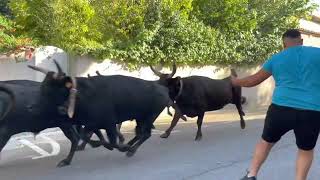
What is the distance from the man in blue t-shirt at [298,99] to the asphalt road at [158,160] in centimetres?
Result: 143

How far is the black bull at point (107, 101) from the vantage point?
25.6 ft

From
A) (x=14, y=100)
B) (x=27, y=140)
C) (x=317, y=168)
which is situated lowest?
(x=27, y=140)

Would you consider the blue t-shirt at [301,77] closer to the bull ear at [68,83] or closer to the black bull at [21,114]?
the bull ear at [68,83]

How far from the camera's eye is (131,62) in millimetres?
16719

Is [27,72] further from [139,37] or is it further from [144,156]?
[144,156]

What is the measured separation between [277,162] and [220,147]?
1.87 meters

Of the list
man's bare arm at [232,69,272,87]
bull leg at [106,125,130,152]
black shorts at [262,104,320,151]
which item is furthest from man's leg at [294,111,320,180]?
bull leg at [106,125,130,152]

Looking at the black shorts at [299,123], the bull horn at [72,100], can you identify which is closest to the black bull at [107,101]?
the bull horn at [72,100]

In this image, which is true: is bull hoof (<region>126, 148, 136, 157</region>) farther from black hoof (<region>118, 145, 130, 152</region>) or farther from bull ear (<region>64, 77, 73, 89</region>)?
bull ear (<region>64, 77, 73, 89</region>)

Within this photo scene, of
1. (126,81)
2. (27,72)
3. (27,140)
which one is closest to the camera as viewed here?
(126,81)

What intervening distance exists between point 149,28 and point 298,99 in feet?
37.3

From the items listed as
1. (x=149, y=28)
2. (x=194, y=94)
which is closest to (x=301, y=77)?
(x=194, y=94)

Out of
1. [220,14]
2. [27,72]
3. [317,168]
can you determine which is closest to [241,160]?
[317,168]

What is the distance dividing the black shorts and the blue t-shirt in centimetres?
6
